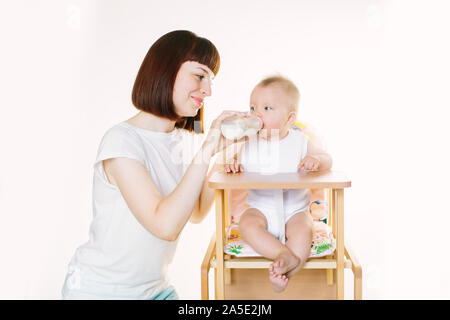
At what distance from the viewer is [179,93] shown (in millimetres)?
1215

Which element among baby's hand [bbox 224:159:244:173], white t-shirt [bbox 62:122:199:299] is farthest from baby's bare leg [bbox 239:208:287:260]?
white t-shirt [bbox 62:122:199:299]

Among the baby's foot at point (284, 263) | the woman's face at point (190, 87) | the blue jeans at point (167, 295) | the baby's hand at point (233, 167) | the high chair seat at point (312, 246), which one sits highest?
the woman's face at point (190, 87)

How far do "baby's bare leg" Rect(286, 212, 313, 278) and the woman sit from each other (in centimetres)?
31

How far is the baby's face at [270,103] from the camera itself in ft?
4.53

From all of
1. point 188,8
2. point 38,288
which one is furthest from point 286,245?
point 38,288

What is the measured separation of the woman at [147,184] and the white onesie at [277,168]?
0.25 meters

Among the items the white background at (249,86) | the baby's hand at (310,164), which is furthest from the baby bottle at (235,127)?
the white background at (249,86)

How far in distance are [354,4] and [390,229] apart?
1.22 m

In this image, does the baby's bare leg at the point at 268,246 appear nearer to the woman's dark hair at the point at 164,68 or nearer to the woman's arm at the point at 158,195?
the woman's arm at the point at 158,195

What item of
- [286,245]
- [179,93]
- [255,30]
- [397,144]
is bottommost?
[286,245]

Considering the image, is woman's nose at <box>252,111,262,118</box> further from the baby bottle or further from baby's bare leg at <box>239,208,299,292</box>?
baby's bare leg at <box>239,208,299,292</box>

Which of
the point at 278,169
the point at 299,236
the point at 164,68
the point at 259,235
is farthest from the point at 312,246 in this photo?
the point at 164,68

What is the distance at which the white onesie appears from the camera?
1.28 metres

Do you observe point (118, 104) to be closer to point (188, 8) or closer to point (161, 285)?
point (188, 8)
